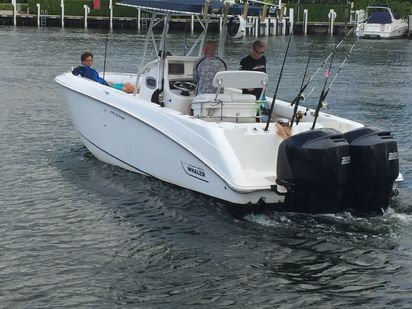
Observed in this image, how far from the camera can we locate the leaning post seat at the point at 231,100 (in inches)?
412

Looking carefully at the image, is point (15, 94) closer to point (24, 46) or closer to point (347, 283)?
point (347, 283)

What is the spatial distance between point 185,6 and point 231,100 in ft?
5.21

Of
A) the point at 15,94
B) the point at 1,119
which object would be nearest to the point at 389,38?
the point at 15,94

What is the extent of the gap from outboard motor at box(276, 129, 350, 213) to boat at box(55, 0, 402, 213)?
0.04ft

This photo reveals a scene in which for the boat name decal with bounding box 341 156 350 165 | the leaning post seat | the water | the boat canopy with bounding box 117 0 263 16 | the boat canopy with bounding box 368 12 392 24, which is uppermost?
the boat canopy with bounding box 117 0 263 16

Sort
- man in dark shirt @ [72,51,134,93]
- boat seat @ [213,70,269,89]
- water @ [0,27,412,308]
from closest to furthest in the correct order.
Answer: water @ [0,27,412,308]
boat seat @ [213,70,269,89]
man in dark shirt @ [72,51,134,93]

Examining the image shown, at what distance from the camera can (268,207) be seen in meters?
9.63

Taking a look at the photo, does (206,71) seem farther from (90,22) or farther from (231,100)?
(90,22)

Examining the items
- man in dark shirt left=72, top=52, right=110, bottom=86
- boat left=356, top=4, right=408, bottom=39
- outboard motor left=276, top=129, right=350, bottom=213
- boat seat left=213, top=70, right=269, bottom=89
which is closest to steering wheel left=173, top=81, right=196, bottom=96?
boat seat left=213, top=70, right=269, bottom=89

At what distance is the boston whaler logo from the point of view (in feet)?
32.4

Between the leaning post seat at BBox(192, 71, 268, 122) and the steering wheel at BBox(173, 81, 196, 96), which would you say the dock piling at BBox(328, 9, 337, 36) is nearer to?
the steering wheel at BBox(173, 81, 196, 96)

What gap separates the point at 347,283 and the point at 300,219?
1721mm

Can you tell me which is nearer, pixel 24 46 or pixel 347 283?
pixel 347 283

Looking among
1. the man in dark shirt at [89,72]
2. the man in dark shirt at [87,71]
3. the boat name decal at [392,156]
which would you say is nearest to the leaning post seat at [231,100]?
the boat name decal at [392,156]
